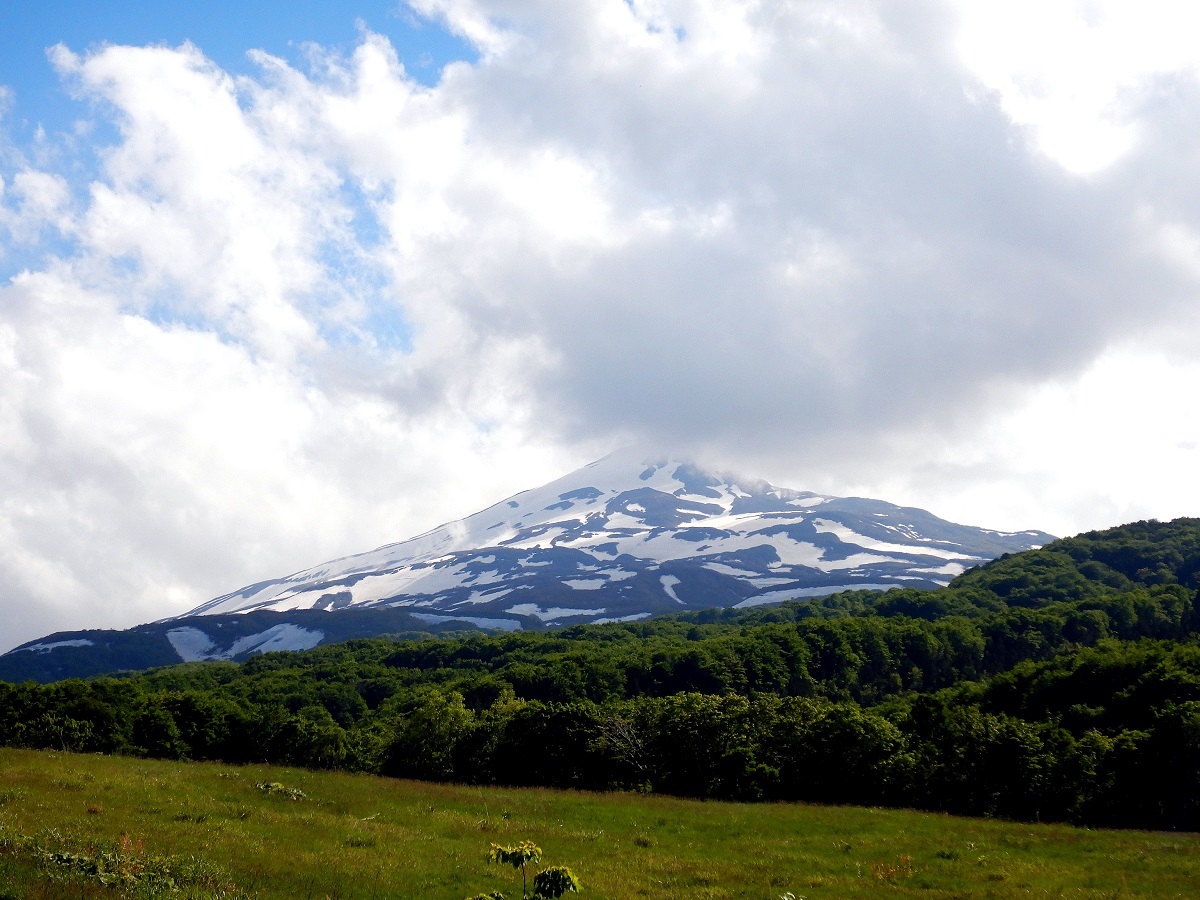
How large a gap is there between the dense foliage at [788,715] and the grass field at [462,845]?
13.5 meters

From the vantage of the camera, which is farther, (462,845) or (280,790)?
(280,790)

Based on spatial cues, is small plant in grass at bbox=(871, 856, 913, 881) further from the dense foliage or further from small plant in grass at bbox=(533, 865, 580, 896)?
the dense foliage

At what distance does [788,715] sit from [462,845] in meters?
36.5

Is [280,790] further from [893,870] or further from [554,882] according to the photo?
[554,882]

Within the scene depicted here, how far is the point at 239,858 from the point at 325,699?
124m

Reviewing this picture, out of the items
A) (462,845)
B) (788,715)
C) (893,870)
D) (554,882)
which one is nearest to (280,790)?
(462,845)

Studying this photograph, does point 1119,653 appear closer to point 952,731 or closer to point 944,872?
point 952,731

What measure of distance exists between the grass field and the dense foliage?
1347cm

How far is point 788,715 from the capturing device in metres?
58.9

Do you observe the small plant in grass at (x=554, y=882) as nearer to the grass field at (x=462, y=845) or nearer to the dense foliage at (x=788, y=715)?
the grass field at (x=462, y=845)

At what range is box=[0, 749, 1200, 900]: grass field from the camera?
19938 millimetres

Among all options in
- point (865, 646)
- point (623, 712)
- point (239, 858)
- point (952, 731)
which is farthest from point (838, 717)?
point (865, 646)

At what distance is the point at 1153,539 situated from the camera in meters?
198

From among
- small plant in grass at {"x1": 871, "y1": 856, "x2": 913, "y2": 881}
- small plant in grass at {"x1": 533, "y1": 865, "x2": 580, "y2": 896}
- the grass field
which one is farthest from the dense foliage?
small plant in grass at {"x1": 533, "y1": 865, "x2": 580, "y2": 896}
